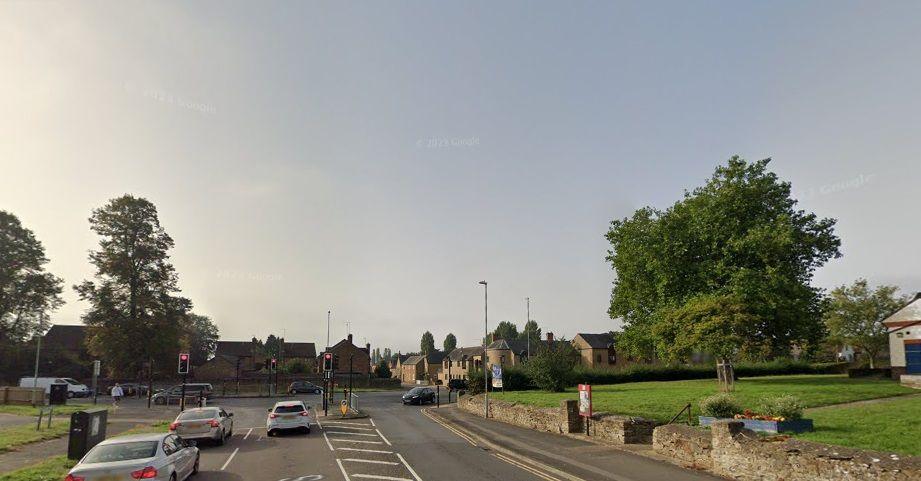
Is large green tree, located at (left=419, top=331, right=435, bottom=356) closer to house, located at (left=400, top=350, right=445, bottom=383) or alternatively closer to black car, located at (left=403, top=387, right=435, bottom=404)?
house, located at (left=400, top=350, right=445, bottom=383)

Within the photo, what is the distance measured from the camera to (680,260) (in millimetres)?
40281

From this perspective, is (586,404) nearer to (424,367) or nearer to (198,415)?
(198,415)

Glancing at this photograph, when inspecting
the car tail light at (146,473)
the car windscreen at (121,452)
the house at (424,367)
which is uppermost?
the car windscreen at (121,452)

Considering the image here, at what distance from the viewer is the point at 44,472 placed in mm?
14445

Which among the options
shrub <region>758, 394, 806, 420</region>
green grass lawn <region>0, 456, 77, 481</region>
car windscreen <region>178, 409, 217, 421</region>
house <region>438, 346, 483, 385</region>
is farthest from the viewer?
house <region>438, 346, 483, 385</region>

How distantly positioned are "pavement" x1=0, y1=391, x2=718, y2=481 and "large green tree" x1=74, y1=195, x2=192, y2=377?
29973mm

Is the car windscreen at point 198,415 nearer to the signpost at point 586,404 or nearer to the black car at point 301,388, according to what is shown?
the signpost at point 586,404

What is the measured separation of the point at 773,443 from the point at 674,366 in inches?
1961

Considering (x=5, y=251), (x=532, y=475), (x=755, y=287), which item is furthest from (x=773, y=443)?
(x=5, y=251)

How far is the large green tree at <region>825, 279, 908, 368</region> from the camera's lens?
200 ft

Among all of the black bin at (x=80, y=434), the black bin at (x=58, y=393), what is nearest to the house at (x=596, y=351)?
the black bin at (x=58, y=393)

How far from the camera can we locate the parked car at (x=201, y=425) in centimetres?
1995

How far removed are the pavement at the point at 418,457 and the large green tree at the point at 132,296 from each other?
29973mm

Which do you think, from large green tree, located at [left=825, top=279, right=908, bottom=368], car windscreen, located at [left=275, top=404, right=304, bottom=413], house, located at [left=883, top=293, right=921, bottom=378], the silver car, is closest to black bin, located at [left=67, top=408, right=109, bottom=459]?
the silver car
